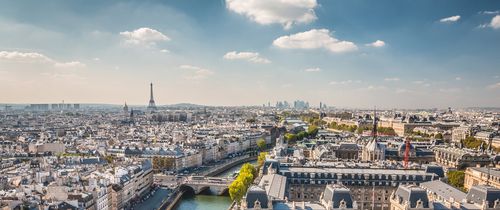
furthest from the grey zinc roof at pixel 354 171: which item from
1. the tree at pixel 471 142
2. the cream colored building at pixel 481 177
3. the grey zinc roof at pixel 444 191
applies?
the tree at pixel 471 142

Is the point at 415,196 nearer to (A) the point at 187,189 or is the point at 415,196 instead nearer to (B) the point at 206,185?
(B) the point at 206,185

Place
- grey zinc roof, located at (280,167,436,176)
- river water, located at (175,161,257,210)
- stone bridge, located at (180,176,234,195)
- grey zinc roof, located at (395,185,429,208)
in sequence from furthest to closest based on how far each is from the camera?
stone bridge, located at (180,176,234,195)
river water, located at (175,161,257,210)
grey zinc roof, located at (280,167,436,176)
grey zinc roof, located at (395,185,429,208)

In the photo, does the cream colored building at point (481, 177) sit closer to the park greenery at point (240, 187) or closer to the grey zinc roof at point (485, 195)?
the grey zinc roof at point (485, 195)

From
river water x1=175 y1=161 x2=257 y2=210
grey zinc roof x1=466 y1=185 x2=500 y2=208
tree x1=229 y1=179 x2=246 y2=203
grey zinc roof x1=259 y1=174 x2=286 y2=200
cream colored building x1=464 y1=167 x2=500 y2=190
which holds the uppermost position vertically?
grey zinc roof x1=466 y1=185 x2=500 y2=208

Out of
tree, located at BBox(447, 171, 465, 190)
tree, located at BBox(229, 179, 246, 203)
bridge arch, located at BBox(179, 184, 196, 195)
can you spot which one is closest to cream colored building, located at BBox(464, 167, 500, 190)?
tree, located at BBox(447, 171, 465, 190)

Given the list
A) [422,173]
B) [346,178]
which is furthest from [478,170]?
[346,178]

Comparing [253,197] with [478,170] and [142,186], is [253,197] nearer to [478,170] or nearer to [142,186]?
[142,186]

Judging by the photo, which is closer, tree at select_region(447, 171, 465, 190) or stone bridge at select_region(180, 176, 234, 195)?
tree at select_region(447, 171, 465, 190)

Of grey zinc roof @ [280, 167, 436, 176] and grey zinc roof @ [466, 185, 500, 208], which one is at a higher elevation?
grey zinc roof @ [466, 185, 500, 208]

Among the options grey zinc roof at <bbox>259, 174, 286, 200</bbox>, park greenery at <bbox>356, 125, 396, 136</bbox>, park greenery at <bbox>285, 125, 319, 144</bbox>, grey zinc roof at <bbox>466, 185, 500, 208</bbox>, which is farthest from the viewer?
park greenery at <bbox>356, 125, 396, 136</bbox>

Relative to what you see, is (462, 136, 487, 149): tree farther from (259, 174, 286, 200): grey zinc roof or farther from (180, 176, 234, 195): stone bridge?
(259, 174, 286, 200): grey zinc roof

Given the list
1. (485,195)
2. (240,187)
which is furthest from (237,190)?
(485,195)

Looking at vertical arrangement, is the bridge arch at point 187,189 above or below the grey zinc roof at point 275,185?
below
